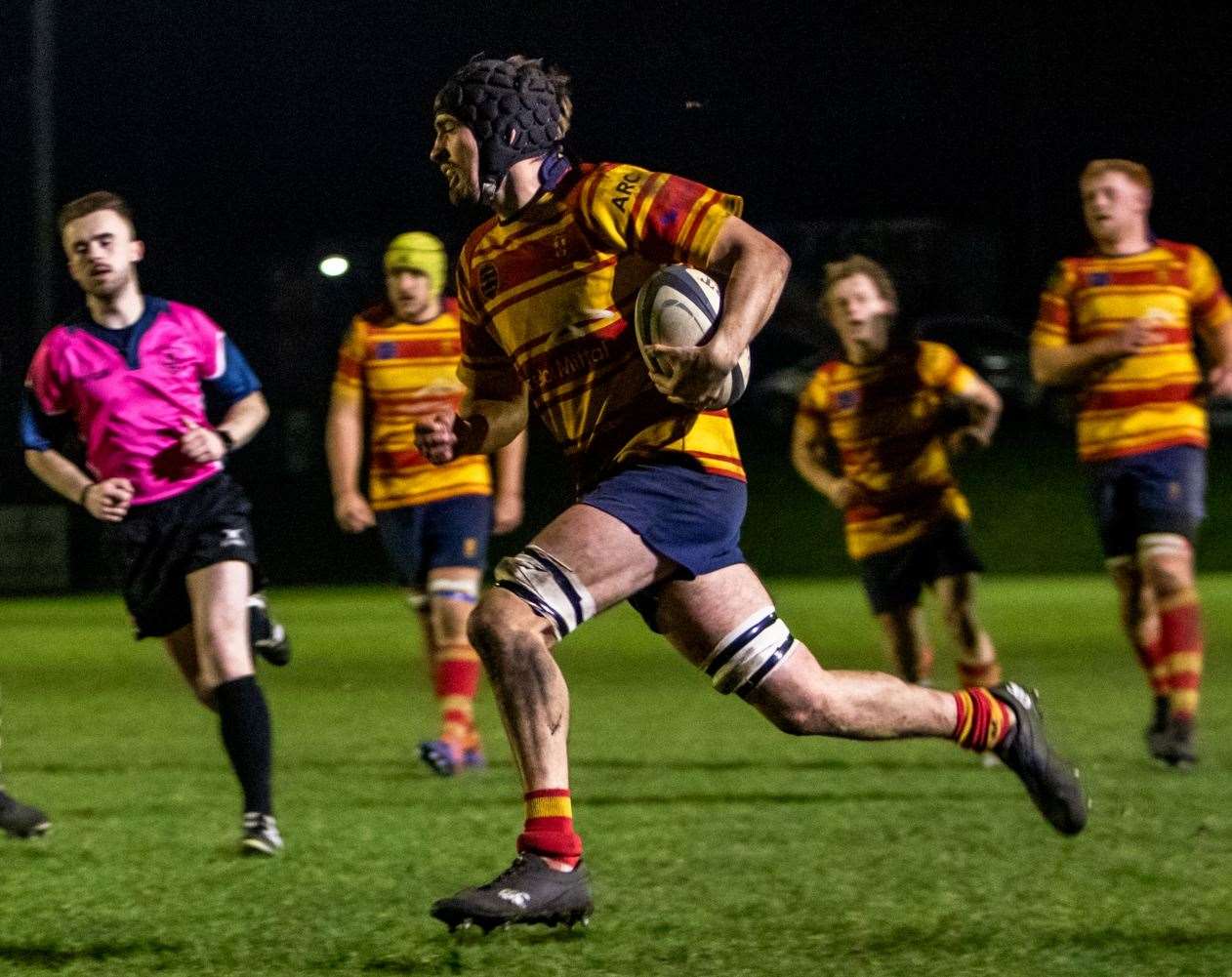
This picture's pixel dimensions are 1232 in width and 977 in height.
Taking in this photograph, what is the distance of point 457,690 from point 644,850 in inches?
86.3

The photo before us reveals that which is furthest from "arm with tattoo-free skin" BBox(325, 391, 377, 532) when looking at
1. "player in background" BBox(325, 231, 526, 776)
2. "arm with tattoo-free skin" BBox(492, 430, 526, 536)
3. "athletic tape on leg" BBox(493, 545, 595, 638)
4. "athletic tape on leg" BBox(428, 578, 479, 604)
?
"athletic tape on leg" BBox(493, 545, 595, 638)

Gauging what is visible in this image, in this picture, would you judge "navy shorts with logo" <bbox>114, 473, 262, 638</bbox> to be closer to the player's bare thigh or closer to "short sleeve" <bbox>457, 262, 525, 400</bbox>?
the player's bare thigh

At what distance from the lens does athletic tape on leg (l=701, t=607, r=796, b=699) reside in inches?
177

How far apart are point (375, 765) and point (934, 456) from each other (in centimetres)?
251

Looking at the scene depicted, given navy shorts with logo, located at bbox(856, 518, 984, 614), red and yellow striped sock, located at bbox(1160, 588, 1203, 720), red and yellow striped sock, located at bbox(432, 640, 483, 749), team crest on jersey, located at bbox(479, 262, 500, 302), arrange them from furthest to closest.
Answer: red and yellow striped sock, located at bbox(432, 640, 483, 749)
navy shorts with logo, located at bbox(856, 518, 984, 614)
red and yellow striped sock, located at bbox(1160, 588, 1203, 720)
team crest on jersey, located at bbox(479, 262, 500, 302)

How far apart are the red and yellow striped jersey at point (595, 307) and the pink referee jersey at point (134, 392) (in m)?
1.93

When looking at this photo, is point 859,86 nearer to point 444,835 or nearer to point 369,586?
point 369,586

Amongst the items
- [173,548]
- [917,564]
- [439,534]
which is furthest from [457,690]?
[173,548]

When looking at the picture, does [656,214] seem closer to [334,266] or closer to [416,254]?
[416,254]

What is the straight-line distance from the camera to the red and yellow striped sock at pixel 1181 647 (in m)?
7.65

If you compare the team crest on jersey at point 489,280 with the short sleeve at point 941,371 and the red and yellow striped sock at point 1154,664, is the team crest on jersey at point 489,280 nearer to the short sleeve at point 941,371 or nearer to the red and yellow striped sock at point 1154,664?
the short sleeve at point 941,371

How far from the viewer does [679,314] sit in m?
4.35

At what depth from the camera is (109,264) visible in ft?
20.5

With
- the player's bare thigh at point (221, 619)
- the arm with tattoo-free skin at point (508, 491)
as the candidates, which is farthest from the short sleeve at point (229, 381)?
the arm with tattoo-free skin at point (508, 491)
